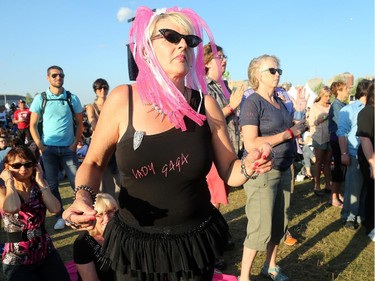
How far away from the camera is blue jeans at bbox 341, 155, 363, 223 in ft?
15.3

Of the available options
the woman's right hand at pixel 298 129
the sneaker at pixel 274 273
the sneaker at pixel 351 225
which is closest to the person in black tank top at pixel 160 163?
the woman's right hand at pixel 298 129

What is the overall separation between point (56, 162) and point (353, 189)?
13.7ft

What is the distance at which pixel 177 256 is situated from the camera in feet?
5.19

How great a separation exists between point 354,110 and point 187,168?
3850 mm

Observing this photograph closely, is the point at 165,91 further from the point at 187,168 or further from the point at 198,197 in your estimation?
the point at 198,197

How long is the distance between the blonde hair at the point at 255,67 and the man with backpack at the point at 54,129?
2932 mm

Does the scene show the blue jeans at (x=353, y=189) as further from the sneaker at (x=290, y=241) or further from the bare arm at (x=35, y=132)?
the bare arm at (x=35, y=132)

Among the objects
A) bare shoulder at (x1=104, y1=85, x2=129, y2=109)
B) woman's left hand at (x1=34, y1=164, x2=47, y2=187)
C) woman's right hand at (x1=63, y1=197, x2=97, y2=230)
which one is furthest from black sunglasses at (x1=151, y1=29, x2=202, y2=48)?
woman's left hand at (x1=34, y1=164, x2=47, y2=187)

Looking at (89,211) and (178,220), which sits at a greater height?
(89,211)

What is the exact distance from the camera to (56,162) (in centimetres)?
493

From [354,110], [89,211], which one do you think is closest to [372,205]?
[354,110]

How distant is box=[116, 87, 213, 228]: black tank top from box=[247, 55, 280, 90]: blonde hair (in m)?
1.59

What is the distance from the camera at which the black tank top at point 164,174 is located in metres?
1.55

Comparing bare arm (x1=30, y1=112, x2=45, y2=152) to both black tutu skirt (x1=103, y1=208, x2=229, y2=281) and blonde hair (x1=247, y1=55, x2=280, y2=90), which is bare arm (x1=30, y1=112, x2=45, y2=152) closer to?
blonde hair (x1=247, y1=55, x2=280, y2=90)
